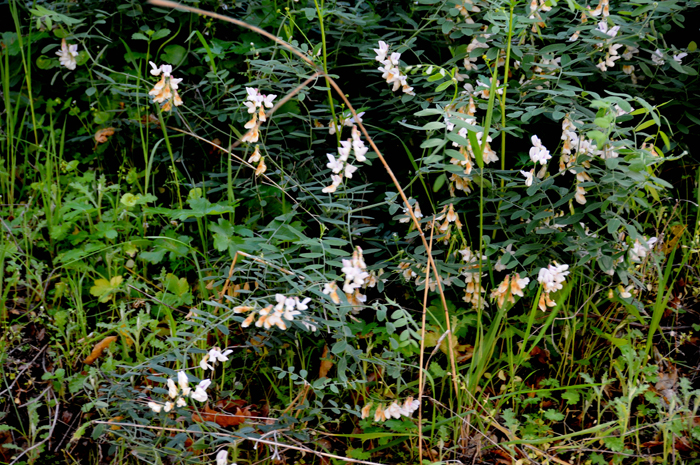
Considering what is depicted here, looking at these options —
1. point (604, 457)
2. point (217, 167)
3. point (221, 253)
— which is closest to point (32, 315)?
point (221, 253)

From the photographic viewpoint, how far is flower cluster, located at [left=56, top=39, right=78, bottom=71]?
8.57ft

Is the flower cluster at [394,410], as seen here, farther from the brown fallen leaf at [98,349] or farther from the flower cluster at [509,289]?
the brown fallen leaf at [98,349]

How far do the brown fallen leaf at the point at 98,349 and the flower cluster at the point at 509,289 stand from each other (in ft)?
4.35

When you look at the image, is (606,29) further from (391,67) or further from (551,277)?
(551,277)

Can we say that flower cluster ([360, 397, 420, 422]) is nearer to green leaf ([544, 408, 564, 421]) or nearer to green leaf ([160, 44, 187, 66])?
green leaf ([544, 408, 564, 421])

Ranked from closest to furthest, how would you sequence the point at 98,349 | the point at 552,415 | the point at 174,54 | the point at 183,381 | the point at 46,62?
1. the point at 183,381
2. the point at 552,415
3. the point at 98,349
4. the point at 174,54
5. the point at 46,62

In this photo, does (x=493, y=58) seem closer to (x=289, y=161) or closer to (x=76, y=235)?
(x=289, y=161)

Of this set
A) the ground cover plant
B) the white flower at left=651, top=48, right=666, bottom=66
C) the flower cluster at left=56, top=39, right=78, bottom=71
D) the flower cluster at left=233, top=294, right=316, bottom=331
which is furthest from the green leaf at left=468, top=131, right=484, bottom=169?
the flower cluster at left=56, top=39, right=78, bottom=71

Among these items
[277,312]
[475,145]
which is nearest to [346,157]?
[475,145]

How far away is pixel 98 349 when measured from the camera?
6.82 feet

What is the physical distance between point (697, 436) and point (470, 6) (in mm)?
1595

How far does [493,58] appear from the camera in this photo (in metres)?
2.06

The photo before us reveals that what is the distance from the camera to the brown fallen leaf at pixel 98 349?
207cm

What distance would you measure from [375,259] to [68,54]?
5.45ft
